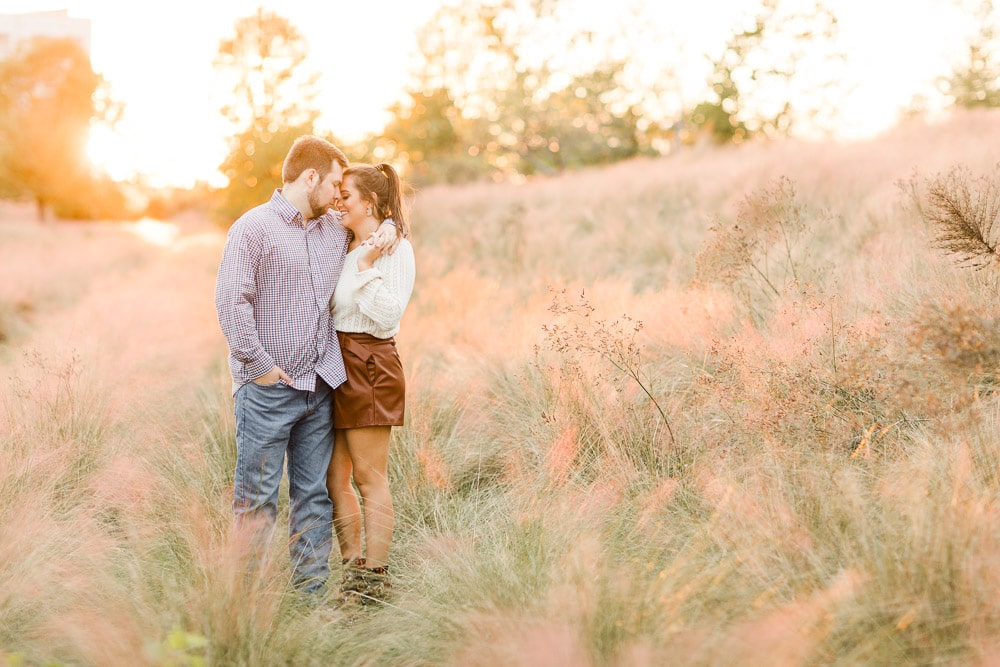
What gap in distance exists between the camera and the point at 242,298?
350 cm

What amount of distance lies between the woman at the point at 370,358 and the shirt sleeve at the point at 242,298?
43 cm

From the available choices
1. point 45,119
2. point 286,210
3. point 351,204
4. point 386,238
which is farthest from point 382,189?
point 45,119

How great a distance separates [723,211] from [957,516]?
744 centimetres

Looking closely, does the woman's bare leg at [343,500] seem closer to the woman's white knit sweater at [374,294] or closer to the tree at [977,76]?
the woman's white knit sweater at [374,294]

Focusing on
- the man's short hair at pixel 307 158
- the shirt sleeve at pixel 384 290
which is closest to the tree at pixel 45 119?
the man's short hair at pixel 307 158

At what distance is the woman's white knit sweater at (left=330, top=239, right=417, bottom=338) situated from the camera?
3.72 m

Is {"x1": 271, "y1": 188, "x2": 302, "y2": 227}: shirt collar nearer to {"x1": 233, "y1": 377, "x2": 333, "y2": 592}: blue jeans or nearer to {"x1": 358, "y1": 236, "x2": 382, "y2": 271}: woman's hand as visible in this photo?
{"x1": 358, "y1": 236, "x2": 382, "y2": 271}: woman's hand

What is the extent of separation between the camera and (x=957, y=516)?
289 centimetres

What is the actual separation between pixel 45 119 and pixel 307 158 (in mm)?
30876

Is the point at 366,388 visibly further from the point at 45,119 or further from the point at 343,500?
the point at 45,119

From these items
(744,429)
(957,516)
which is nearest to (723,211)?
(744,429)

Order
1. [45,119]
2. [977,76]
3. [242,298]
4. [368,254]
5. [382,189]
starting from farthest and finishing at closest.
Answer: [45,119] → [977,76] → [382,189] → [368,254] → [242,298]

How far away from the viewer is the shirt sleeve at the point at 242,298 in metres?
3.46

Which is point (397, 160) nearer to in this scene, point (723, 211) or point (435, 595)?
point (723, 211)
